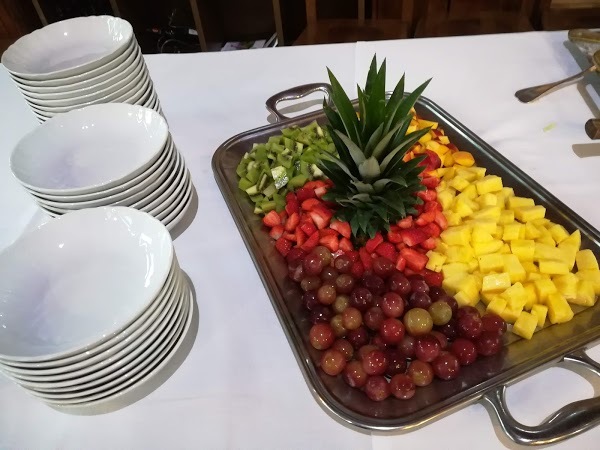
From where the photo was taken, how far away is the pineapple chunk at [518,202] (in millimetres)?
922

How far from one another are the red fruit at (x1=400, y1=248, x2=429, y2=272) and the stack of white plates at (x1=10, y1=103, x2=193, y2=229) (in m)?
0.42

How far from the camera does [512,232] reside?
86 cm

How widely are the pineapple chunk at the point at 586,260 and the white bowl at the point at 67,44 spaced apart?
0.97 meters

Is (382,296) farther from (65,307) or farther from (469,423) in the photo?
(65,307)

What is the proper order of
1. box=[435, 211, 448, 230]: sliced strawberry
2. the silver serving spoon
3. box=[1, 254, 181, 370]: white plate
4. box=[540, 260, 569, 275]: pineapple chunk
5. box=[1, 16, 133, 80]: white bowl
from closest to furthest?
box=[1, 254, 181, 370]: white plate, box=[540, 260, 569, 275]: pineapple chunk, box=[435, 211, 448, 230]: sliced strawberry, box=[1, 16, 133, 80]: white bowl, the silver serving spoon

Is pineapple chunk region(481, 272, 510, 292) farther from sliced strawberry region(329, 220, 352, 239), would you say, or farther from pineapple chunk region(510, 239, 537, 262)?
sliced strawberry region(329, 220, 352, 239)

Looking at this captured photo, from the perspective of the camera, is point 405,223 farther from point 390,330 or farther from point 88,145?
point 88,145

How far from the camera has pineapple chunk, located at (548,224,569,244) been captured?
0.86 metres

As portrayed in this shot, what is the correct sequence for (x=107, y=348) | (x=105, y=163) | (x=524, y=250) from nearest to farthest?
(x=107, y=348) < (x=524, y=250) < (x=105, y=163)

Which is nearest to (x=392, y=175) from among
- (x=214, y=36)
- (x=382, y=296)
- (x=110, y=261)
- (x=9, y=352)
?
(x=382, y=296)

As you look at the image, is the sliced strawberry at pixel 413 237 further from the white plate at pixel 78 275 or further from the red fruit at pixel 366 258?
the white plate at pixel 78 275

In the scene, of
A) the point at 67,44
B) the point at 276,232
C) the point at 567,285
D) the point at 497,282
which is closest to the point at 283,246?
the point at 276,232

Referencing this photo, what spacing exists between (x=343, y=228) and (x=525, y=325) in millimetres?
348

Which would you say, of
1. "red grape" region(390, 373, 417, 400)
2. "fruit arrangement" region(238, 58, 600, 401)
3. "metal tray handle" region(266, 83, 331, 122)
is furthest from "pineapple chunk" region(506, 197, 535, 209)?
"metal tray handle" region(266, 83, 331, 122)
